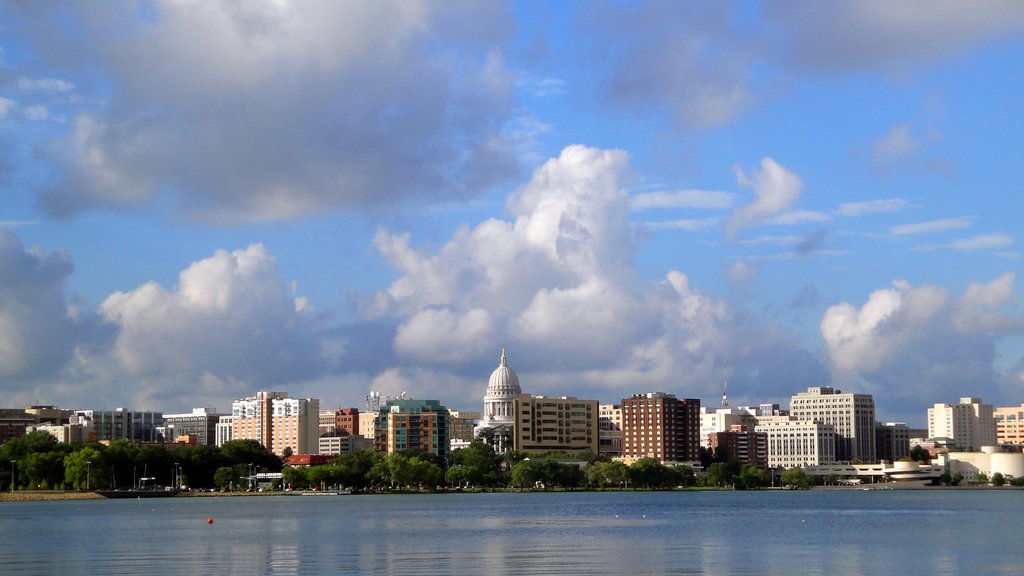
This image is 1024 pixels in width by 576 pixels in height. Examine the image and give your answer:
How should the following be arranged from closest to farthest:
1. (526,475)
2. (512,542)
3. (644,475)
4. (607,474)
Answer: (512,542)
(526,475)
(607,474)
(644,475)

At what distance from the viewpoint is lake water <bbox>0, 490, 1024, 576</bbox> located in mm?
55438

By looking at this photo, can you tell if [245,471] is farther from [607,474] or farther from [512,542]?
[512,542]

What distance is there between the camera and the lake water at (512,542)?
55438mm

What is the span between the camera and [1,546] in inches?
2778

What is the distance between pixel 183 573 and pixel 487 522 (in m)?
41.1

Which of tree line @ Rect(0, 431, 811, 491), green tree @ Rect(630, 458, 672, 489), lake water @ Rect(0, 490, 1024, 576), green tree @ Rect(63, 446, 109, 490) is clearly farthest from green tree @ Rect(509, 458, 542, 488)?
lake water @ Rect(0, 490, 1024, 576)

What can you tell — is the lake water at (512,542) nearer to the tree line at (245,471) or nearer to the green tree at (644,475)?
the tree line at (245,471)

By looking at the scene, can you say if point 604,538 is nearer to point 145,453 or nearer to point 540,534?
point 540,534

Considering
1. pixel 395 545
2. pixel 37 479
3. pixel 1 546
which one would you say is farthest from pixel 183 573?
pixel 37 479

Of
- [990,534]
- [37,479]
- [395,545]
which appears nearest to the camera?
[395,545]

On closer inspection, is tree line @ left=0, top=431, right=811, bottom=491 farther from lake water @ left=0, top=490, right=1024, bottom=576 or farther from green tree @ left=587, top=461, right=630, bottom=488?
lake water @ left=0, top=490, right=1024, bottom=576

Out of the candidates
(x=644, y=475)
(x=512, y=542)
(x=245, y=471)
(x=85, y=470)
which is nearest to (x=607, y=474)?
(x=644, y=475)

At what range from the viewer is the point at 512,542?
229ft

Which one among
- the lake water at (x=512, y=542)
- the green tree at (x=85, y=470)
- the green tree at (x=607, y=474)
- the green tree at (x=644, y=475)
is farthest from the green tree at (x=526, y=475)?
the lake water at (x=512, y=542)
